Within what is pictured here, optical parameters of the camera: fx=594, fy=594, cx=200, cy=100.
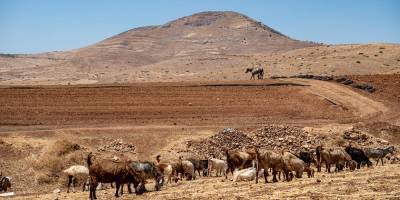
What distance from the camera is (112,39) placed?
193625 mm

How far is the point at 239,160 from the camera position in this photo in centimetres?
2747

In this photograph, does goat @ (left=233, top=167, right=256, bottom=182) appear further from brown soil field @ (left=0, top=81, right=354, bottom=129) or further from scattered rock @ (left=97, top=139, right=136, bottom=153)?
brown soil field @ (left=0, top=81, right=354, bottom=129)

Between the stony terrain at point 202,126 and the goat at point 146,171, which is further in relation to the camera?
the stony terrain at point 202,126

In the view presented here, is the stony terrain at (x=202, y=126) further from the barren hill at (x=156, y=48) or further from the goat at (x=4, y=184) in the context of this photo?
the barren hill at (x=156, y=48)

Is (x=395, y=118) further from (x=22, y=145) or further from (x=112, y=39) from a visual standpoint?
(x=112, y=39)

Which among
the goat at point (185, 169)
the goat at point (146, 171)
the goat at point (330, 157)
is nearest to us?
the goat at point (146, 171)

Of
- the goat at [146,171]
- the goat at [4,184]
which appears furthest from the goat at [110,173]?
the goat at [4,184]

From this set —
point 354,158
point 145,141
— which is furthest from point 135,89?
point 354,158

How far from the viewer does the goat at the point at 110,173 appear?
69.7 feet

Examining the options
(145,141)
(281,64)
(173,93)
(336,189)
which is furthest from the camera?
(281,64)

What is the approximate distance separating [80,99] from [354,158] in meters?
25.4

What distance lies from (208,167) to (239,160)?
3730mm

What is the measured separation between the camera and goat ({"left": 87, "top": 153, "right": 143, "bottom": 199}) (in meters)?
21.2

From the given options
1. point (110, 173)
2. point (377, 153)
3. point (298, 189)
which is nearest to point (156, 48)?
point (377, 153)
